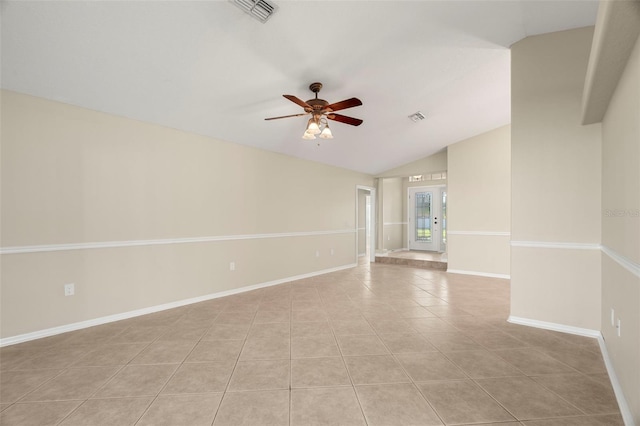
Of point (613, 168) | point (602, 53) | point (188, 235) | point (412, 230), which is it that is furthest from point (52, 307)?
point (412, 230)

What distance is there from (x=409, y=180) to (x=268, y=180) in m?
5.54

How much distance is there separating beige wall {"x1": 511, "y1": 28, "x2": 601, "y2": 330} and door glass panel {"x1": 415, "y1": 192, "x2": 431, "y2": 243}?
5.52m

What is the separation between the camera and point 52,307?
2.95 meters

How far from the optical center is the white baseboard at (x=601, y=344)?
1677 millimetres

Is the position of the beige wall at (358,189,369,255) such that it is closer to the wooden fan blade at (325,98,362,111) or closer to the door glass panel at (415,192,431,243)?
the door glass panel at (415,192,431,243)

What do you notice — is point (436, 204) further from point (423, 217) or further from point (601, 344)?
point (601, 344)

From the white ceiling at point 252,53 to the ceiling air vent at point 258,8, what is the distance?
0.10 metres

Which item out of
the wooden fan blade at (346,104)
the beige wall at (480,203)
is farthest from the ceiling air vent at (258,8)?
the beige wall at (480,203)

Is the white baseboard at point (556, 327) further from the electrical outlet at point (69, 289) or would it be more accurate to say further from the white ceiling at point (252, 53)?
the electrical outlet at point (69, 289)

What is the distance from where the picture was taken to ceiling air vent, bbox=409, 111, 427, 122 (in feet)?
15.1

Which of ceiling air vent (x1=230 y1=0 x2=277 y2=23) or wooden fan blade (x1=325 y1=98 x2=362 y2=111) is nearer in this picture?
ceiling air vent (x1=230 y1=0 x2=277 y2=23)

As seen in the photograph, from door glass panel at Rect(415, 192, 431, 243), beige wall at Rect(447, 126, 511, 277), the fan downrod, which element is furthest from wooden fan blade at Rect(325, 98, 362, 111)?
door glass panel at Rect(415, 192, 431, 243)

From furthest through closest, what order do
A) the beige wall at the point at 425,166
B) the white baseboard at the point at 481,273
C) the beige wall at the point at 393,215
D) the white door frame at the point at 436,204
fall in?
the beige wall at the point at 393,215 < the white door frame at the point at 436,204 < the beige wall at the point at 425,166 < the white baseboard at the point at 481,273

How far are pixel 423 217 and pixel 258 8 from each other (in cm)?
785
